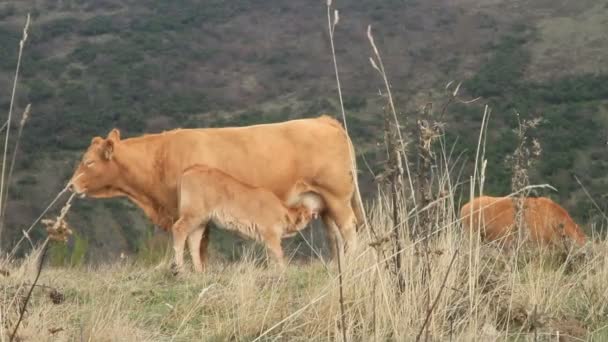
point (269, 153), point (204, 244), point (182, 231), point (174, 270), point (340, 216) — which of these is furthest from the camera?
point (340, 216)

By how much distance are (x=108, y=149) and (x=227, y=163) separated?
1.27 meters

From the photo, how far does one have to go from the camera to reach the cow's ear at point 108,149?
11.2m

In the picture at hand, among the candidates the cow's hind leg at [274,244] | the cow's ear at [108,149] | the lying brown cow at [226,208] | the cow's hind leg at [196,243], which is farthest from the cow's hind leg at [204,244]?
the cow's ear at [108,149]

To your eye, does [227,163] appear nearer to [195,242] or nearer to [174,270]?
[195,242]

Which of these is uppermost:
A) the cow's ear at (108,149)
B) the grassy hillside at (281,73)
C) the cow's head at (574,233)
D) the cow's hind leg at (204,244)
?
the cow's ear at (108,149)

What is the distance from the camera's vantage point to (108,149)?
11227 mm

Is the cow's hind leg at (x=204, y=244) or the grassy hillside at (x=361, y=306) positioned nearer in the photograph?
the grassy hillside at (x=361, y=306)

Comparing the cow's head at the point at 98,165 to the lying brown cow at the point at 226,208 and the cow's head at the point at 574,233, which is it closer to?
the lying brown cow at the point at 226,208

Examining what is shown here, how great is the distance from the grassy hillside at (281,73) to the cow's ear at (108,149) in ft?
56.3

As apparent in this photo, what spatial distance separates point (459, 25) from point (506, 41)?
14.2 feet

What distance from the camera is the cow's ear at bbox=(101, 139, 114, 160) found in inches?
441

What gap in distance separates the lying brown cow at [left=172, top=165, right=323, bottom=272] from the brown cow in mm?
970

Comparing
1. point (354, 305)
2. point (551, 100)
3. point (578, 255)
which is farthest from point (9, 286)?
point (551, 100)

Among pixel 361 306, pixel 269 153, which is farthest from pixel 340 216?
pixel 361 306
